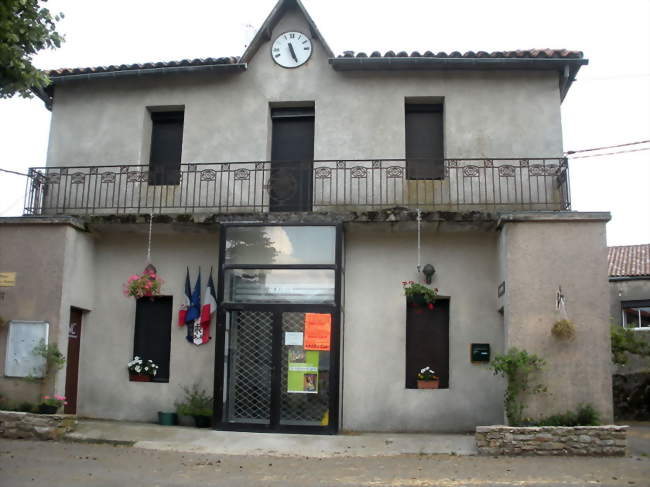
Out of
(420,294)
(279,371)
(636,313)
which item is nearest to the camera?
(420,294)

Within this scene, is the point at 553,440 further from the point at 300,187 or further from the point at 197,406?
the point at 300,187

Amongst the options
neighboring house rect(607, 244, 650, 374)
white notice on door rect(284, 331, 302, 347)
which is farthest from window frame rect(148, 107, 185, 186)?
neighboring house rect(607, 244, 650, 374)

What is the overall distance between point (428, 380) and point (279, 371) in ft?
8.55

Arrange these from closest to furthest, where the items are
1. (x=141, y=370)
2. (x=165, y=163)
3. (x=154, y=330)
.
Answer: (x=141, y=370) < (x=154, y=330) < (x=165, y=163)

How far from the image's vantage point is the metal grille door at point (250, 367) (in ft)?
39.4

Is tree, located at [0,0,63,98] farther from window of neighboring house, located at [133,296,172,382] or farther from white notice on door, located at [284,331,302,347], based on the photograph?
white notice on door, located at [284,331,302,347]

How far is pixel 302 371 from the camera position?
12.0 metres

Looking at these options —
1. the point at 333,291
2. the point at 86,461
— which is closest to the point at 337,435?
the point at 333,291

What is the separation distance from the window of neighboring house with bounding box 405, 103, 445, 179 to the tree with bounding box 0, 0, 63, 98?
6338mm

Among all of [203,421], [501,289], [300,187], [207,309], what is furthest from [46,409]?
[501,289]

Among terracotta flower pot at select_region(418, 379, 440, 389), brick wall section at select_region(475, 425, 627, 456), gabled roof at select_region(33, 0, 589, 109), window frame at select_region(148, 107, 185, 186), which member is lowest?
brick wall section at select_region(475, 425, 627, 456)

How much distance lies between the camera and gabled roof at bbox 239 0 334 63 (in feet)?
43.9

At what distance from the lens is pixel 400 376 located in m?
12.4

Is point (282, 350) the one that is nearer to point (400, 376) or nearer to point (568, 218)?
point (400, 376)
